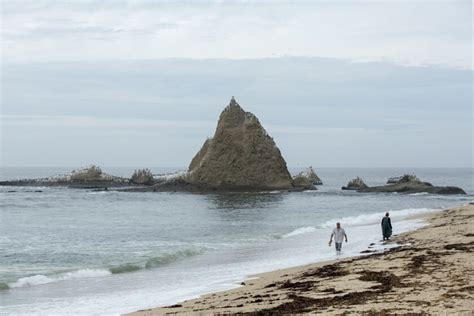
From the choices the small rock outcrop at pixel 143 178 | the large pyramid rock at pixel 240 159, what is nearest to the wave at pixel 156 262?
the large pyramid rock at pixel 240 159

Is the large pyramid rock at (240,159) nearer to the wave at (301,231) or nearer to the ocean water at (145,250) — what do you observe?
the ocean water at (145,250)

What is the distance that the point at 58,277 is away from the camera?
21.7 metres

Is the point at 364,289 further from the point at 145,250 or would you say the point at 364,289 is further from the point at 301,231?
the point at 301,231

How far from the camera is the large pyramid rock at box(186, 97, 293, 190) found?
8806 centimetres

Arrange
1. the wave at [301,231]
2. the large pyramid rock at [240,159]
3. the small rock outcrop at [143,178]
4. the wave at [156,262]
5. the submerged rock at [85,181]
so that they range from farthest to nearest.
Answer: the small rock outcrop at [143,178], the submerged rock at [85,181], the large pyramid rock at [240,159], the wave at [301,231], the wave at [156,262]

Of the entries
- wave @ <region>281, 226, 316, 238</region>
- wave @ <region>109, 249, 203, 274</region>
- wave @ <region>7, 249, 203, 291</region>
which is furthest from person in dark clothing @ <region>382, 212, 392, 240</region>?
wave @ <region>7, 249, 203, 291</region>

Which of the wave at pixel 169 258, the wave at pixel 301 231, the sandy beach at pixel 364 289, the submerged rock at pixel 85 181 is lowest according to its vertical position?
the wave at pixel 301 231

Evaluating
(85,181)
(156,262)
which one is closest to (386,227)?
(156,262)

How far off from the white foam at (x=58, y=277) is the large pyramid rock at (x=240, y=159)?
64.3 meters

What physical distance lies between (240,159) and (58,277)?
67.3 meters

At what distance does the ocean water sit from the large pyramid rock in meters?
31.8

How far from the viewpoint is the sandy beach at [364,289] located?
38.7 feet

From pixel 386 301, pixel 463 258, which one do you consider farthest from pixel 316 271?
pixel 386 301

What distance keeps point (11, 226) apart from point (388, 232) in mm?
25379
